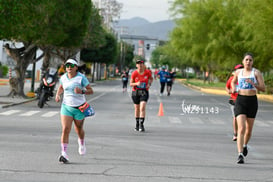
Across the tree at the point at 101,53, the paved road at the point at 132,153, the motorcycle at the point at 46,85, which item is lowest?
the paved road at the point at 132,153

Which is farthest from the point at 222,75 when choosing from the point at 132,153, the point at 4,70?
the point at 132,153

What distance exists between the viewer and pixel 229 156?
10.1 meters

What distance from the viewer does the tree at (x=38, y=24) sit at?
869 inches

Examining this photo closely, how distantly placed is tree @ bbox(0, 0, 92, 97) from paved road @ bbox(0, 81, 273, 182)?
611 centimetres

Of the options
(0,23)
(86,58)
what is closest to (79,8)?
(0,23)

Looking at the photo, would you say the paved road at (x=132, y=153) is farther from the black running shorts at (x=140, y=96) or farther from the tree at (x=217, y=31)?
the tree at (x=217, y=31)

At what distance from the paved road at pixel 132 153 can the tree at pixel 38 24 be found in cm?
611

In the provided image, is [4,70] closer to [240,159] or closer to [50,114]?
[50,114]

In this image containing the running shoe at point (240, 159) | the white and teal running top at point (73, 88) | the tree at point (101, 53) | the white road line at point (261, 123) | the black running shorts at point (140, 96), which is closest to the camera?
the white and teal running top at point (73, 88)

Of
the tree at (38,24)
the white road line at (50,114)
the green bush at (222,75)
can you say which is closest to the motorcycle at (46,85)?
the white road line at (50,114)

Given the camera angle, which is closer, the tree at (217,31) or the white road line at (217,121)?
the white road line at (217,121)

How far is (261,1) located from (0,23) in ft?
46.1

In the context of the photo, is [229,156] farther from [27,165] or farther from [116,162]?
[27,165]

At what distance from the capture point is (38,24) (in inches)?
1071
